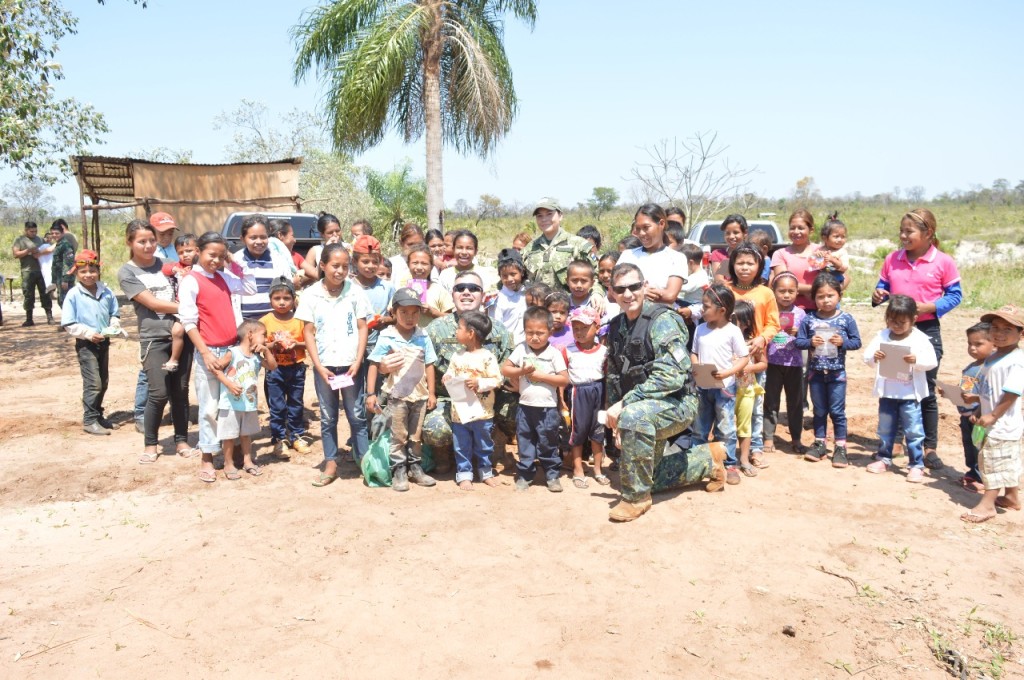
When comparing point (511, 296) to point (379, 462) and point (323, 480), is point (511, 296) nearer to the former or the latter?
point (379, 462)

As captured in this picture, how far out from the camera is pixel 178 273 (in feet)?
19.1

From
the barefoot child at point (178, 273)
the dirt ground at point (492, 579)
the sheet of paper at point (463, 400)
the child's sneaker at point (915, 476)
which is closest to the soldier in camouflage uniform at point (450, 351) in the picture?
the sheet of paper at point (463, 400)

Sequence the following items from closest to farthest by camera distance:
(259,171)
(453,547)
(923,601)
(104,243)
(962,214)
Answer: (923,601) < (453,547) < (259,171) < (104,243) < (962,214)

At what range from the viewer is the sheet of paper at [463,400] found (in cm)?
506

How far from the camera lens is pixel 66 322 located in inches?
247

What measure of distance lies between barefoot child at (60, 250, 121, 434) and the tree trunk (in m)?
7.41

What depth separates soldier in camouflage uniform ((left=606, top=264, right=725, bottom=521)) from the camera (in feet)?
15.1

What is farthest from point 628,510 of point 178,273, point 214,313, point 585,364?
point 178,273

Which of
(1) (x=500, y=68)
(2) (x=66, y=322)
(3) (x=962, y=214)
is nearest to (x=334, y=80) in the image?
(1) (x=500, y=68)

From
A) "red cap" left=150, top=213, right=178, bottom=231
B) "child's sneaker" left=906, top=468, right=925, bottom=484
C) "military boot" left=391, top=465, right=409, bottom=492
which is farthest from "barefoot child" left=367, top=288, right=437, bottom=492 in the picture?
"child's sneaker" left=906, top=468, right=925, bottom=484

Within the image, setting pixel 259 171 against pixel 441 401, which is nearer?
pixel 441 401

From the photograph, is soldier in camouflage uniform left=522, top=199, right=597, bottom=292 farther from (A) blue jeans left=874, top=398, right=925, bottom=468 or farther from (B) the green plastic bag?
(A) blue jeans left=874, top=398, right=925, bottom=468

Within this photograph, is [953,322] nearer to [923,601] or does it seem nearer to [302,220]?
[923,601]

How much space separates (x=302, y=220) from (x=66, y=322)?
5.20 meters
